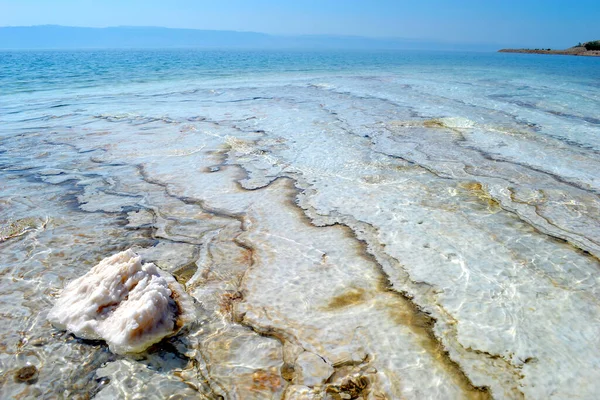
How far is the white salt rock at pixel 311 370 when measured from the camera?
2.30 meters

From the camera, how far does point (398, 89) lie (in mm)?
16203

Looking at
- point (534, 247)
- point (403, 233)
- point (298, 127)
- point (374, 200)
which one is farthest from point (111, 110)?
point (534, 247)

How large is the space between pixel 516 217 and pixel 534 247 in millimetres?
664

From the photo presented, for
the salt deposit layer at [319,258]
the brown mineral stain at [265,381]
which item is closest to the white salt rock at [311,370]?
the salt deposit layer at [319,258]

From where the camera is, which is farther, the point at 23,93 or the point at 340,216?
the point at 23,93

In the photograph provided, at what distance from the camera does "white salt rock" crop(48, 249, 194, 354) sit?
2.58m

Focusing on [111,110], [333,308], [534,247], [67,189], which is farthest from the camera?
[111,110]

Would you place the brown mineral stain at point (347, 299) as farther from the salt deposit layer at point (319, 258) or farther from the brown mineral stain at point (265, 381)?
the brown mineral stain at point (265, 381)

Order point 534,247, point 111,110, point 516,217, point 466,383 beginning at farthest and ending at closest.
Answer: point 111,110 < point 516,217 < point 534,247 < point 466,383

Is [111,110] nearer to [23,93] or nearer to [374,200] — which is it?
[23,93]

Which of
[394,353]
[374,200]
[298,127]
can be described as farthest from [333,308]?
[298,127]

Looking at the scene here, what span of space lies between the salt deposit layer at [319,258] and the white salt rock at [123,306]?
67 millimetres

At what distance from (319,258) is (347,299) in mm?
619

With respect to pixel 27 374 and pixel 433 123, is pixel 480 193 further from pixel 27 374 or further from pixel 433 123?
pixel 27 374
